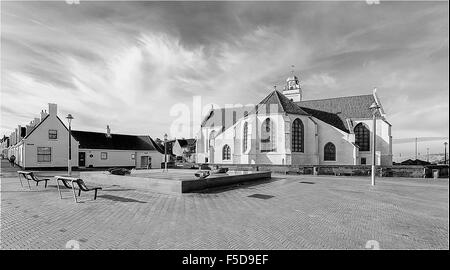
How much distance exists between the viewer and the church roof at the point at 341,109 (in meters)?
40.5

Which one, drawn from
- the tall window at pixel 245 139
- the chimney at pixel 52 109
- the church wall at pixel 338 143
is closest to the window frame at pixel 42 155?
the chimney at pixel 52 109

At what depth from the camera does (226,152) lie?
39000mm

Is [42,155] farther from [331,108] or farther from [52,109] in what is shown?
[331,108]

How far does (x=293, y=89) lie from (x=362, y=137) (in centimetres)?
2044

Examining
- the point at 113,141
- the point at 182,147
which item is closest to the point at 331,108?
the point at 113,141

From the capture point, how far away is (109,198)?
9188mm

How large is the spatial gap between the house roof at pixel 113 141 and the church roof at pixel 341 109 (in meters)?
30.3

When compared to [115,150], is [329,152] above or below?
below

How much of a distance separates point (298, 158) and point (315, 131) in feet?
17.4

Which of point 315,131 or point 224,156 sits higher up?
point 315,131
